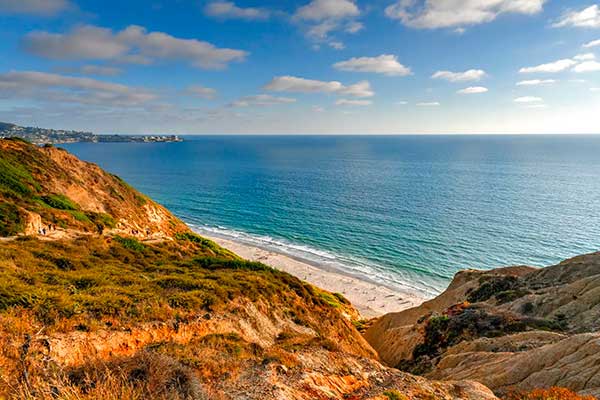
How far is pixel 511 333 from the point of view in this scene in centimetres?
2255

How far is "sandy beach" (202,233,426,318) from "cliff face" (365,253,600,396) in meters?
11.1

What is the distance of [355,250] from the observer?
210 feet

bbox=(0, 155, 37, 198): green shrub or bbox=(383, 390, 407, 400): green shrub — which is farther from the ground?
bbox=(0, 155, 37, 198): green shrub

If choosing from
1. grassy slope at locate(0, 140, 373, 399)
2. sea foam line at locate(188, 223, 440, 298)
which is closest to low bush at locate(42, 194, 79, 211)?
grassy slope at locate(0, 140, 373, 399)

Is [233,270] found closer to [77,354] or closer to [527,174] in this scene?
[77,354]

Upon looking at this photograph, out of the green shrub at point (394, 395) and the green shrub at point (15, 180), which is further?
the green shrub at point (15, 180)

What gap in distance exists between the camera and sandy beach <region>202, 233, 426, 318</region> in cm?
4678

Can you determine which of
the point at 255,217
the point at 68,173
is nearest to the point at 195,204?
the point at 255,217

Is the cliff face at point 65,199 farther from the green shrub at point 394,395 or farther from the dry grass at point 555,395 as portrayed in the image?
the dry grass at point 555,395

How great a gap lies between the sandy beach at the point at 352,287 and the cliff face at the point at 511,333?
36.4ft

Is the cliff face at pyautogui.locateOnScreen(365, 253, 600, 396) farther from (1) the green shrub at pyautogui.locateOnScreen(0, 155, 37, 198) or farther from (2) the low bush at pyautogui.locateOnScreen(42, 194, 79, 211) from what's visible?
(1) the green shrub at pyautogui.locateOnScreen(0, 155, 37, 198)

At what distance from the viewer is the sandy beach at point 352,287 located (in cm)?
4678

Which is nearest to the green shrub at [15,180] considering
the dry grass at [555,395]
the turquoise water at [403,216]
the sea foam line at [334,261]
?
the sea foam line at [334,261]

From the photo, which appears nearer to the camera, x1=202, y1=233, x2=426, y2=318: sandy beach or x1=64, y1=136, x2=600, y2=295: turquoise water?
x1=202, y1=233, x2=426, y2=318: sandy beach
